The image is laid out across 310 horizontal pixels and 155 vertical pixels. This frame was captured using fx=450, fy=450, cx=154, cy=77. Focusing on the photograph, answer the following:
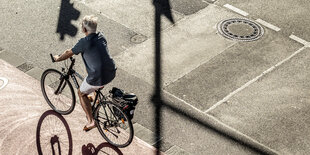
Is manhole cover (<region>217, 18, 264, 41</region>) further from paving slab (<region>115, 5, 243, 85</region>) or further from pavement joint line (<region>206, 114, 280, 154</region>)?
pavement joint line (<region>206, 114, 280, 154</region>)

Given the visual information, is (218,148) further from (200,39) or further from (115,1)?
(115,1)

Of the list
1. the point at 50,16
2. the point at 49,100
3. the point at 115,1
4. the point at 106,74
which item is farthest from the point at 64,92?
the point at 115,1

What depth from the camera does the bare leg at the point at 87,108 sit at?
24.2 ft

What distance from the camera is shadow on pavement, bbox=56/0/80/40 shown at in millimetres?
10539

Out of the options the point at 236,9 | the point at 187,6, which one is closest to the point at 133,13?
the point at 187,6

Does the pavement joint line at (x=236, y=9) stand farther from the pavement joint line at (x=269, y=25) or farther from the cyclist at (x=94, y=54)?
the cyclist at (x=94, y=54)

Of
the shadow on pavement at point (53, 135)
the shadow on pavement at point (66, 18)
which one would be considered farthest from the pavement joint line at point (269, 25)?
the shadow on pavement at point (53, 135)

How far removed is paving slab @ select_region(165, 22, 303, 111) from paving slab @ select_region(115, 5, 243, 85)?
218 millimetres

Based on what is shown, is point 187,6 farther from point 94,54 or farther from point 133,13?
point 94,54

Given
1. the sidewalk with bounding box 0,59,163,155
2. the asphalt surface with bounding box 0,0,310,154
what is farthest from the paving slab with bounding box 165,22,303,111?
the sidewalk with bounding box 0,59,163,155

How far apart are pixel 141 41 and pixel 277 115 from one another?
3594mm

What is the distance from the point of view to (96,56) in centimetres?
662

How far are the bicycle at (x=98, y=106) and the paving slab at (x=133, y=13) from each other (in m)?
2.83

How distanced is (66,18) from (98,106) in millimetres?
4301
